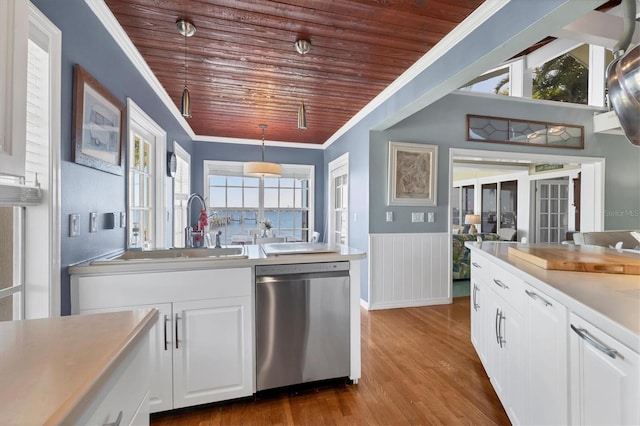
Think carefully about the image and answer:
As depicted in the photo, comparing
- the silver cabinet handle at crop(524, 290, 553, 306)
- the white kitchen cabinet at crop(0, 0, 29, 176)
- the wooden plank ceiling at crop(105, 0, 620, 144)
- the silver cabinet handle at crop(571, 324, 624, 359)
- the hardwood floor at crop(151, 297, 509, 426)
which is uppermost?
the wooden plank ceiling at crop(105, 0, 620, 144)

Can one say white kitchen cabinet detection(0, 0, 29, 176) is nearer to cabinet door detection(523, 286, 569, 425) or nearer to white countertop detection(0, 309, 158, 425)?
white countertop detection(0, 309, 158, 425)

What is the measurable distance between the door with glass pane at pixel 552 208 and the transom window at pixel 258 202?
16.6ft

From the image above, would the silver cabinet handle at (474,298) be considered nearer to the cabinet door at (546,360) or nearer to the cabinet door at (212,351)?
the cabinet door at (546,360)

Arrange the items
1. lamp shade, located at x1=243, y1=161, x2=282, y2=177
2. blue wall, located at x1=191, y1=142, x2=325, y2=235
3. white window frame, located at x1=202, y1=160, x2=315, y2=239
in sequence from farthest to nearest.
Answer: white window frame, located at x1=202, y1=160, x2=315, y2=239 < blue wall, located at x1=191, y1=142, x2=325, y2=235 < lamp shade, located at x1=243, y1=161, x2=282, y2=177

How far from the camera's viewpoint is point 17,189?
3.83ft

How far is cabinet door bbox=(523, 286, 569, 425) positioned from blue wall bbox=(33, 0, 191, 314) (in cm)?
214

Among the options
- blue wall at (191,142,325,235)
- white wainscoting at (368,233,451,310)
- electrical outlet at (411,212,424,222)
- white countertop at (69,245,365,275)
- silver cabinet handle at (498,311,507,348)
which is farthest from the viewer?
blue wall at (191,142,325,235)

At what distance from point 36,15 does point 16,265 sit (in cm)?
103

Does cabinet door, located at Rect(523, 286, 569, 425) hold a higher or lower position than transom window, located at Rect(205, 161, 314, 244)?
lower

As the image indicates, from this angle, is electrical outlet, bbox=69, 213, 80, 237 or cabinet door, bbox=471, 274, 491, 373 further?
cabinet door, bbox=471, 274, 491, 373

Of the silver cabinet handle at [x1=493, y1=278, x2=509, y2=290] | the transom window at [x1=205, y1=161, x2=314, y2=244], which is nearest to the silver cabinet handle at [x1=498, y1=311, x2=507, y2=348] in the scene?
the silver cabinet handle at [x1=493, y1=278, x2=509, y2=290]

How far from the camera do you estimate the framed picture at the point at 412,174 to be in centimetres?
359

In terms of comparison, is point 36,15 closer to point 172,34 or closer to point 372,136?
point 172,34

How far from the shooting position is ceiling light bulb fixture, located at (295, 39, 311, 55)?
208 cm
